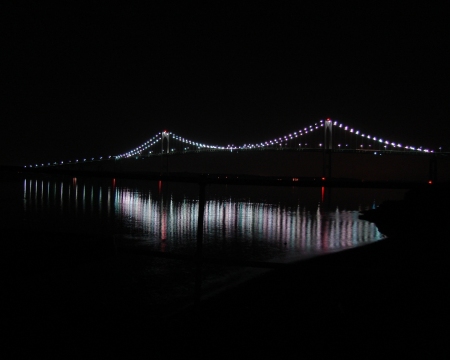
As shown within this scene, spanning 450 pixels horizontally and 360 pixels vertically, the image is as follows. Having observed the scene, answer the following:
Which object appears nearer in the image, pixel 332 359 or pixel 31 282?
pixel 332 359

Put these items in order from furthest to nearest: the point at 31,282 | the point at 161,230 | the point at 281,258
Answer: the point at 161,230, the point at 281,258, the point at 31,282

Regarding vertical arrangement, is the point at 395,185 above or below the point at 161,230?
above

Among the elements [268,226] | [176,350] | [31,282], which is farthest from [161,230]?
[176,350]

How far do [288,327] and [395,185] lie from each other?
128cm

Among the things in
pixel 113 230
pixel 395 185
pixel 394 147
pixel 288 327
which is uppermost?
pixel 394 147

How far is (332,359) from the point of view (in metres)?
2.68

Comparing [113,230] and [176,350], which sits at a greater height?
[176,350]

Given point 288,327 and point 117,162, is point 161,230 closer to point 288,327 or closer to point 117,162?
point 288,327

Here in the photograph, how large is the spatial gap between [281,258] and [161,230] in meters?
6.99

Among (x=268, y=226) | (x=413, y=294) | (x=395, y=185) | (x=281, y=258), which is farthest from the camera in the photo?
(x=268, y=226)

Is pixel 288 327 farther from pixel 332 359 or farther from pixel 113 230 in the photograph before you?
pixel 113 230

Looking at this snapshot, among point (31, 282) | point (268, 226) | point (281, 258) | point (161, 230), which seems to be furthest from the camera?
point (268, 226)

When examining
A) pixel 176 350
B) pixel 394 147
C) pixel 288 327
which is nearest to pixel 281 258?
pixel 288 327

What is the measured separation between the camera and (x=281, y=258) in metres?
11.2
